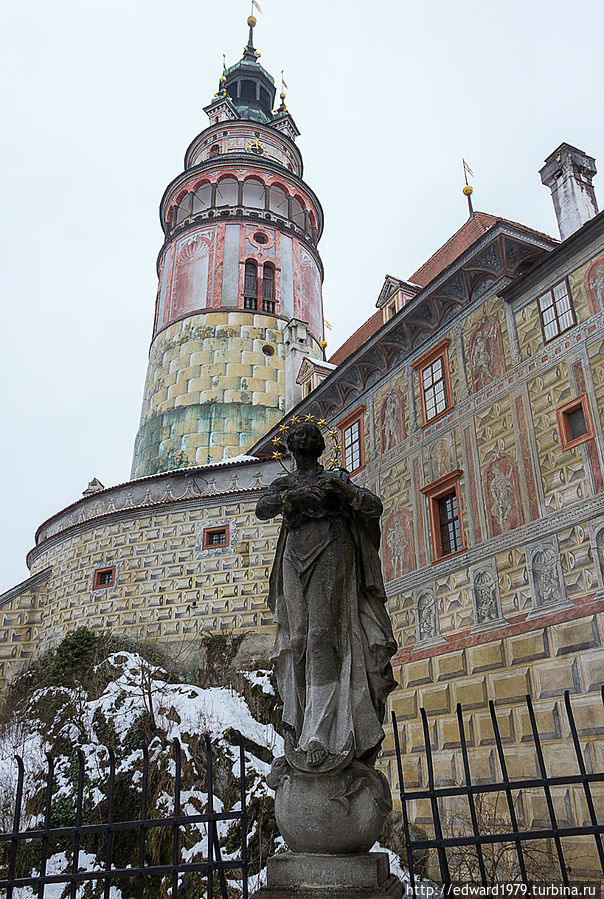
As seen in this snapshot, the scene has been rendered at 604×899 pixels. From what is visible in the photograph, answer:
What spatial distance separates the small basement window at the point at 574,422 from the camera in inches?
389

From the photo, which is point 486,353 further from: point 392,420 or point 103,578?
point 103,578

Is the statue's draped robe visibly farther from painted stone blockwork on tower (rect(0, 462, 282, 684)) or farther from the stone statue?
painted stone blockwork on tower (rect(0, 462, 282, 684))

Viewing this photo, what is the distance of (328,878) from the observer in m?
3.05

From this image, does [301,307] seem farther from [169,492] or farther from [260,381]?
[169,492]

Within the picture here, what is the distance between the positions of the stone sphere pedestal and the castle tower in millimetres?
17927

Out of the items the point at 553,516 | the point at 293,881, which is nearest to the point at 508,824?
the point at 553,516

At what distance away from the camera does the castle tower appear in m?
22.7

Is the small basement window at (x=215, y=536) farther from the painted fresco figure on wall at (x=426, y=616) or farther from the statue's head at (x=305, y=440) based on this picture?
the statue's head at (x=305, y=440)

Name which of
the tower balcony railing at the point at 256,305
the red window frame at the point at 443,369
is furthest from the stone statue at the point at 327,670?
the tower balcony railing at the point at 256,305

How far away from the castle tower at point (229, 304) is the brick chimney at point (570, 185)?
10.0 m

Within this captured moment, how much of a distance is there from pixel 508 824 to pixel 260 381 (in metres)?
16.7

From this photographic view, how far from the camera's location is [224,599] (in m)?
16.1

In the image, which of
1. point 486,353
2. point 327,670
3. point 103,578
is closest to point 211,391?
point 103,578

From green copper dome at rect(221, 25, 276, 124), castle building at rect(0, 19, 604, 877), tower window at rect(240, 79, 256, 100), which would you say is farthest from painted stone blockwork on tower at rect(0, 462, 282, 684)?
tower window at rect(240, 79, 256, 100)
